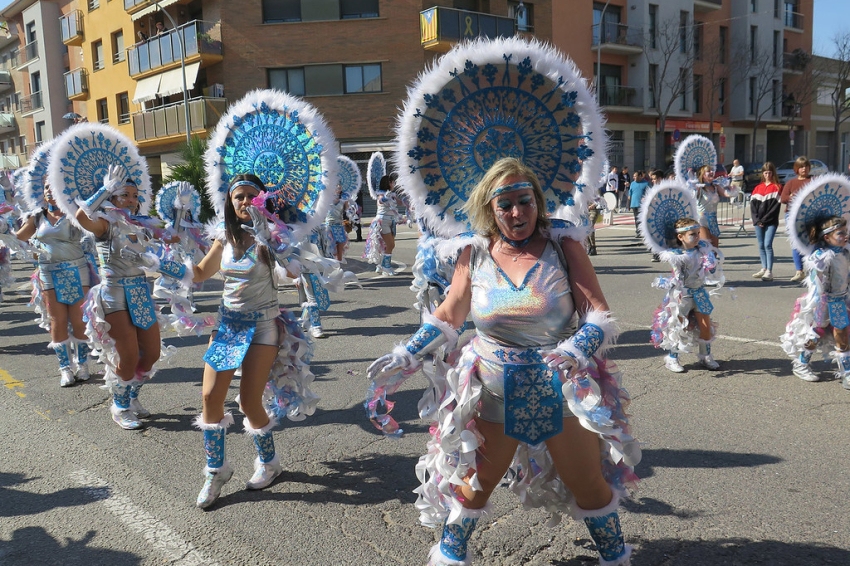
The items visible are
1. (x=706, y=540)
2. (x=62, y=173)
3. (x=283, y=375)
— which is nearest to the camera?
(x=706, y=540)

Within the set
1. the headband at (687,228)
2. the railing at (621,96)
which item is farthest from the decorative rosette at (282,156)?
the railing at (621,96)

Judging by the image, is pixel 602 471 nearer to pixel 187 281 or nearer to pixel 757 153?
pixel 187 281

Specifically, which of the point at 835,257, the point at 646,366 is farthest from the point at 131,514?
the point at 835,257

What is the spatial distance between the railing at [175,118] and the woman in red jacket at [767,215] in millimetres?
22908

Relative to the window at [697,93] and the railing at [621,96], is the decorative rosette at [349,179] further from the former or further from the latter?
the window at [697,93]

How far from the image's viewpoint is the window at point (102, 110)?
3794 centimetres

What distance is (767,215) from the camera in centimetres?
1114

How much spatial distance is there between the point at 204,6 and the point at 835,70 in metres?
41.5

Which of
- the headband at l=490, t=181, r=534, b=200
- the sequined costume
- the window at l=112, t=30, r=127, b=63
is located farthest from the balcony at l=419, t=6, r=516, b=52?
the headband at l=490, t=181, r=534, b=200

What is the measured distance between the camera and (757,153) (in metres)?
44.2

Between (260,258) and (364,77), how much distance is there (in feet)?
85.3

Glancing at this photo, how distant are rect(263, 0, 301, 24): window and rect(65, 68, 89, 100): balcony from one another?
1627cm

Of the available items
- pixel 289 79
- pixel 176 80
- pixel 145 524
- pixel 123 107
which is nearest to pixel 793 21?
pixel 289 79

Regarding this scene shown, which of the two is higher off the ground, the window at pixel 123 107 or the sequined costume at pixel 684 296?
the window at pixel 123 107
